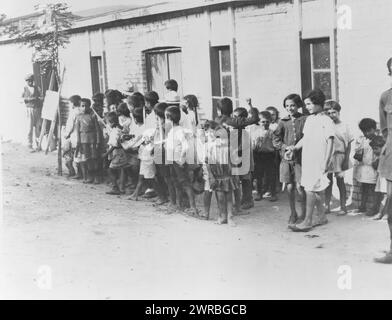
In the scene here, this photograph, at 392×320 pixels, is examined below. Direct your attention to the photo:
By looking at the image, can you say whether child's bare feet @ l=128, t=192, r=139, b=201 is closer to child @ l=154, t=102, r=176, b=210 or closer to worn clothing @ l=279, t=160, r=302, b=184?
child @ l=154, t=102, r=176, b=210

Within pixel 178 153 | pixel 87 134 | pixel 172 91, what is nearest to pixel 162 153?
pixel 178 153

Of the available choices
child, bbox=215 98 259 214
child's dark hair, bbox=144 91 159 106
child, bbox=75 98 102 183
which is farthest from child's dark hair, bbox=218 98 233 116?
child, bbox=75 98 102 183

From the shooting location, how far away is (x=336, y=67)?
5598mm

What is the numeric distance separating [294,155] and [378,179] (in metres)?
0.80

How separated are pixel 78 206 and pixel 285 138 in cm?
220

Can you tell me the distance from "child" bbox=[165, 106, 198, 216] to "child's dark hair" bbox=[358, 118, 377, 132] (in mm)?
1794

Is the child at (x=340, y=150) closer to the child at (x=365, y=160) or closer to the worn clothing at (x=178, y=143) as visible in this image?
the child at (x=365, y=160)

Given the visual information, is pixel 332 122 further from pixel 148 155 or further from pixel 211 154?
pixel 148 155

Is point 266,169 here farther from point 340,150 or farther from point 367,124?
point 367,124

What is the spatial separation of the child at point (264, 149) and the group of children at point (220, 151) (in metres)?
0.01

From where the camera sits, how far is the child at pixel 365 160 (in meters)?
5.34

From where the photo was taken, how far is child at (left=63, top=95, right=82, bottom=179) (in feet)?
22.2

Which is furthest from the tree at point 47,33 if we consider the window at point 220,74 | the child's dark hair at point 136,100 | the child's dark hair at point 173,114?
the window at point 220,74
